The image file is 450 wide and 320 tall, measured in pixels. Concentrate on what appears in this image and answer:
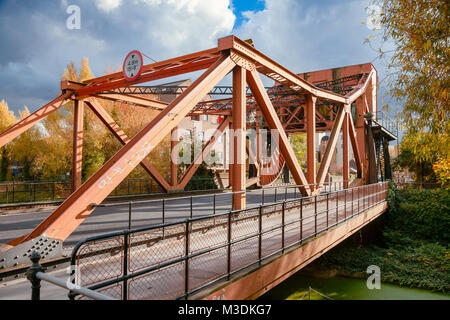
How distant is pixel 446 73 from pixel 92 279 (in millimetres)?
8120

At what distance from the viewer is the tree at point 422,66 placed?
6.66 metres

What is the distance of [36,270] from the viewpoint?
2551 mm

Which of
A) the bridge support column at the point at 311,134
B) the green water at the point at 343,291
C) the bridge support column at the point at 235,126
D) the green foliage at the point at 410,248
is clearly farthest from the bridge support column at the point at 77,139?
the green foliage at the point at 410,248

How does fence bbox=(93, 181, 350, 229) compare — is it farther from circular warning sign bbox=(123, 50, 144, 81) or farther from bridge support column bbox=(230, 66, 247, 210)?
circular warning sign bbox=(123, 50, 144, 81)

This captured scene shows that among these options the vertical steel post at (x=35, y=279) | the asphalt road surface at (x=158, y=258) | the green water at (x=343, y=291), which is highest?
the vertical steel post at (x=35, y=279)

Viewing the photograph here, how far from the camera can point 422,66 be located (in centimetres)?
723

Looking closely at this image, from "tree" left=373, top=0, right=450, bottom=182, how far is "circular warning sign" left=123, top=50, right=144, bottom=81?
7.62 m

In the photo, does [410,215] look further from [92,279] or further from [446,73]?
[92,279]

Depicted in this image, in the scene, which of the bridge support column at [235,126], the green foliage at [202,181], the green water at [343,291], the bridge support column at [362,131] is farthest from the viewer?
the green foliage at [202,181]

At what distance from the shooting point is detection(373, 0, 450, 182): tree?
666 cm

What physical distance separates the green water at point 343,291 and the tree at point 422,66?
591cm

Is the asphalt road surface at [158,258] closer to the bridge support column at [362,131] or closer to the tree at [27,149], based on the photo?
the bridge support column at [362,131]

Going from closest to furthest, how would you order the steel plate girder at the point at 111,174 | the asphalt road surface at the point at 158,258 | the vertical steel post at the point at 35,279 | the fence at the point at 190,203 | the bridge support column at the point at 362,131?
the vertical steel post at the point at 35,279
the asphalt road surface at the point at 158,258
the steel plate girder at the point at 111,174
the fence at the point at 190,203
the bridge support column at the point at 362,131
